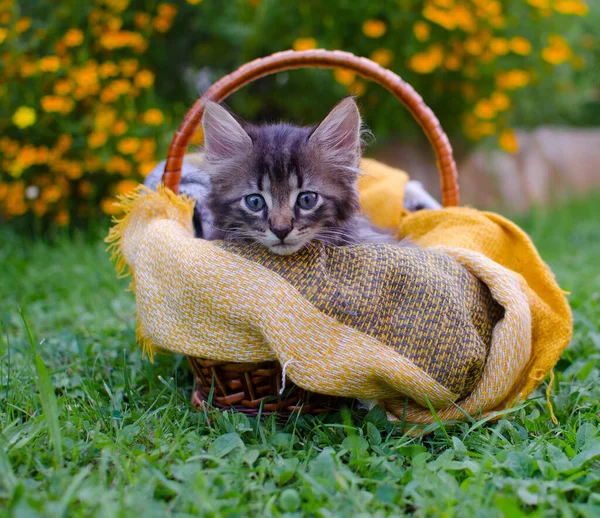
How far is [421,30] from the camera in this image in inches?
157

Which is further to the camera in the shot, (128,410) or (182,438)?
(128,410)

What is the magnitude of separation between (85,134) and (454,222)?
282 cm

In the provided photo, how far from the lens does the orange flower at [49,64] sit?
3.71 meters

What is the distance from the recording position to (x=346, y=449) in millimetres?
1537

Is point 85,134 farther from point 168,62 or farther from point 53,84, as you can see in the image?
point 168,62

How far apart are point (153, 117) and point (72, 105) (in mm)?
550

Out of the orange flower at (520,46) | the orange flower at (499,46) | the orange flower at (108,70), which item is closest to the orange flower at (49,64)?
the orange flower at (108,70)

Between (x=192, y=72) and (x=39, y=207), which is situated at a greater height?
(x=192, y=72)

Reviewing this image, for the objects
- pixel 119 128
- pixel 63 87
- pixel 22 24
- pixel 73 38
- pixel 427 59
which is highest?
pixel 22 24

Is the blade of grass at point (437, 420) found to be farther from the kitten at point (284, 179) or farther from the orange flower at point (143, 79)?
the orange flower at point (143, 79)

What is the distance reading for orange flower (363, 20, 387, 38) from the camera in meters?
4.02

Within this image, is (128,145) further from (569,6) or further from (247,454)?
(569,6)

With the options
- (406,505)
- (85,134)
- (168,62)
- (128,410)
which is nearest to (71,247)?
(85,134)

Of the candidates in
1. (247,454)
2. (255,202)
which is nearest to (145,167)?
(255,202)
